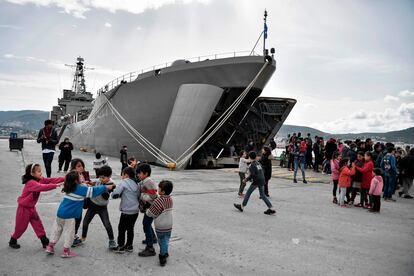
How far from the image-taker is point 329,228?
5.30m

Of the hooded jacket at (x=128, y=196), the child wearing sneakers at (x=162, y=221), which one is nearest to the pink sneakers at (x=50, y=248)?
the hooded jacket at (x=128, y=196)

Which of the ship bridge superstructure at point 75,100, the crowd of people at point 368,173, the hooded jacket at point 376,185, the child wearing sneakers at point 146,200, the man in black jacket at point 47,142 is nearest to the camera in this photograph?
the child wearing sneakers at point 146,200

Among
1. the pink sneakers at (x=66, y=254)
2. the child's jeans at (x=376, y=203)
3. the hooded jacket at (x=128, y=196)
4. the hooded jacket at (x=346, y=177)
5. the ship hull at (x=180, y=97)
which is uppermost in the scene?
the ship hull at (x=180, y=97)

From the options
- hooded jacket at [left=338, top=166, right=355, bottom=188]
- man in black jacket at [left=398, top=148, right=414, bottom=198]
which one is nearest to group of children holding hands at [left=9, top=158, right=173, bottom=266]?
hooded jacket at [left=338, top=166, right=355, bottom=188]

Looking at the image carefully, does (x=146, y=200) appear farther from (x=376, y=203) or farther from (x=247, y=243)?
(x=376, y=203)

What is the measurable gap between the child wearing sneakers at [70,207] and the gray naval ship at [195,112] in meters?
9.03

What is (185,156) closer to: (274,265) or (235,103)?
(235,103)

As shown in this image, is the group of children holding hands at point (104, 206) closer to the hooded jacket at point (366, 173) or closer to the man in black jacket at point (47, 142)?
the man in black jacket at point (47, 142)

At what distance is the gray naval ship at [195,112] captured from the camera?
43.8 ft

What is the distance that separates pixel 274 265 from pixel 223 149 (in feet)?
39.4

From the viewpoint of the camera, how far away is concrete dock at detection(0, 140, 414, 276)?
11.3ft

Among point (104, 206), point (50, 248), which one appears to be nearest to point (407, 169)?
point (104, 206)

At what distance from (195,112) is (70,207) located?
32.5ft

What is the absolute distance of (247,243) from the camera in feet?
14.2
